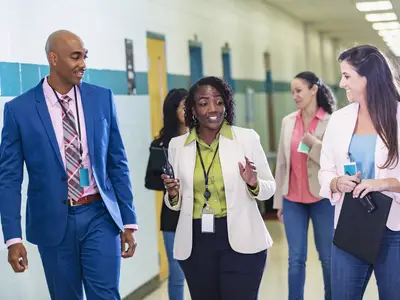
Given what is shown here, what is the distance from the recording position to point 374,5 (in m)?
14.5

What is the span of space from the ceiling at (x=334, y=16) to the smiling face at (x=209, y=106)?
7.26m

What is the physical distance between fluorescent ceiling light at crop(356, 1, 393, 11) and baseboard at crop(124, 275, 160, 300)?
8.56 m

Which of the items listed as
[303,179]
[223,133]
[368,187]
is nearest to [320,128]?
[303,179]

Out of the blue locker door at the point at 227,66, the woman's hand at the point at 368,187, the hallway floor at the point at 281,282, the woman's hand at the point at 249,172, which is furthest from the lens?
the blue locker door at the point at 227,66

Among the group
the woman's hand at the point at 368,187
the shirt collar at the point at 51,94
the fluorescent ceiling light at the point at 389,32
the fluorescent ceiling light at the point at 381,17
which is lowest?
the woman's hand at the point at 368,187

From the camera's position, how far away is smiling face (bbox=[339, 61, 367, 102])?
143 inches

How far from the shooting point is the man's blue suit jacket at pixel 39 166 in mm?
3600

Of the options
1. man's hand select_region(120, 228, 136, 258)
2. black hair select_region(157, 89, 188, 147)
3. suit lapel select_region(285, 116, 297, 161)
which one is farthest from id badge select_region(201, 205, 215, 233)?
suit lapel select_region(285, 116, 297, 161)

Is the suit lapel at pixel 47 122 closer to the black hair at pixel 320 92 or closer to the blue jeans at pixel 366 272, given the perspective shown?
the blue jeans at pixel 366 272

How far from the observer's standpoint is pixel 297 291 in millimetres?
5375

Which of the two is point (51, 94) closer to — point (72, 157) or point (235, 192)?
point (72, 157)

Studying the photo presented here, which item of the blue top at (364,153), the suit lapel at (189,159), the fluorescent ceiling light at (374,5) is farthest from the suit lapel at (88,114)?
the fluorescent ceiling light at (374,5)

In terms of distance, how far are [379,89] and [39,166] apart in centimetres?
159

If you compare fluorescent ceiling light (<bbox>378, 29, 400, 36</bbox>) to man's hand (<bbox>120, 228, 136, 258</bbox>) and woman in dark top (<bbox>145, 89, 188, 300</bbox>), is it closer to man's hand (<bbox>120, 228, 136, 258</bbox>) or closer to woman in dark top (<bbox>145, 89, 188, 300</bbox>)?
woman in dark top (<bbox>145, 89, 188, 300</bbox>)
